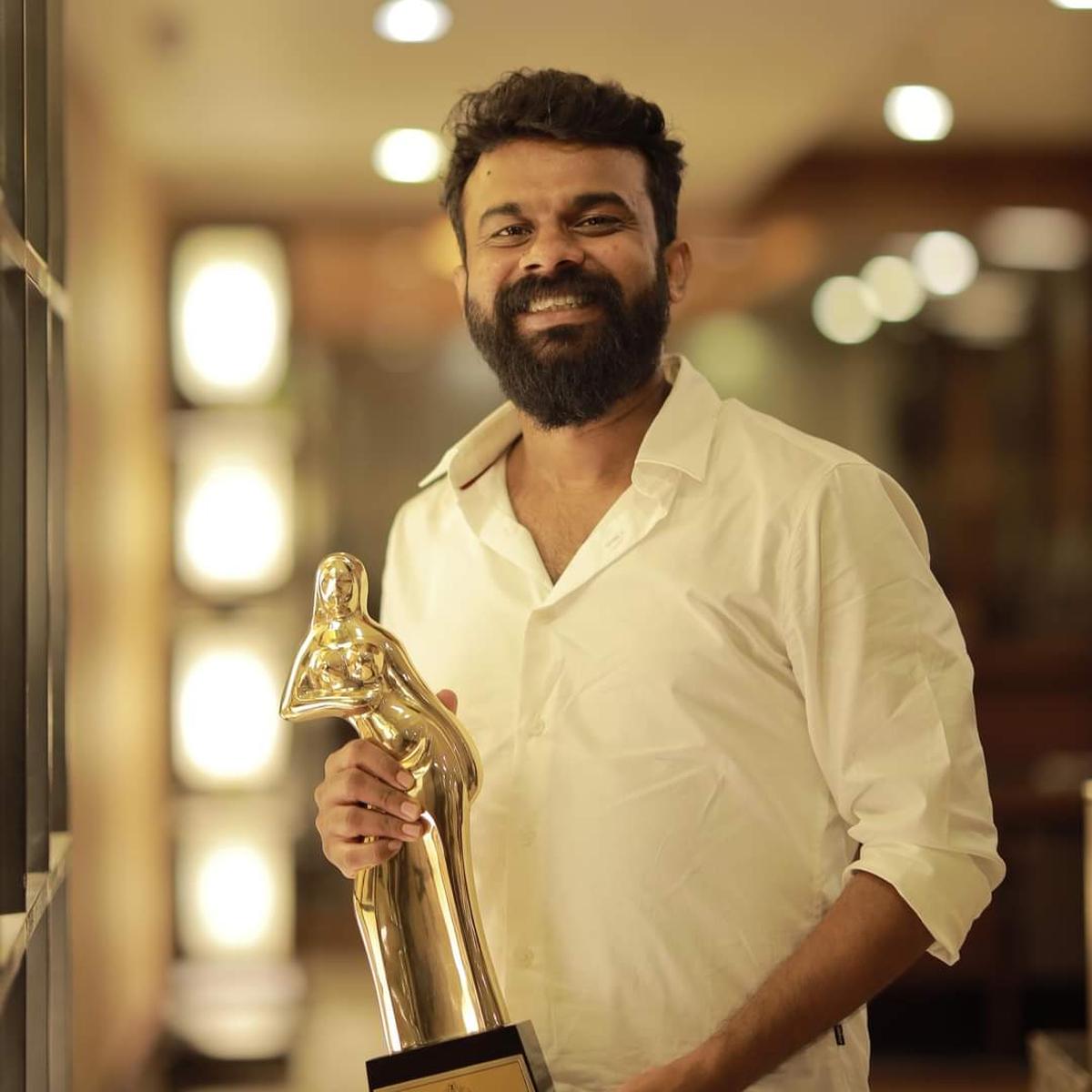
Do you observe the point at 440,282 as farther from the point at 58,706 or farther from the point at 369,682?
the point at 369,682

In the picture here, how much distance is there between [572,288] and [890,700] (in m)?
0.52

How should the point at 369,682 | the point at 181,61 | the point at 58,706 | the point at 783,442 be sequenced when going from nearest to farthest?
1. the point at 369,682
2. the point at 783,442
3. the point at 58,706
4. the point at 181,61

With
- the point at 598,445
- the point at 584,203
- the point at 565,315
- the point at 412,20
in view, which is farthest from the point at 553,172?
the point at 412,20

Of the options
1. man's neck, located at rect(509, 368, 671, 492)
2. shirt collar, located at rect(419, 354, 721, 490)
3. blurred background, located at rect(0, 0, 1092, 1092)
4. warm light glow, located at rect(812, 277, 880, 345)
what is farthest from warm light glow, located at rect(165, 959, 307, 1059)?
man's neck, located at rect(509, 368, 671, 492)

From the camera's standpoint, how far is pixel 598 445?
5.45 feet

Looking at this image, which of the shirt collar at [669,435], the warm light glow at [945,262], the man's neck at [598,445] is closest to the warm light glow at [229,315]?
the warm light glow at [945,262]

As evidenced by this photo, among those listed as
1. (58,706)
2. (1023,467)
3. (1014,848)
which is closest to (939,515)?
(1023,467)

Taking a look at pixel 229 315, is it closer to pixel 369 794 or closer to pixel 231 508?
pixel 231 508

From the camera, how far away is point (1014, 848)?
3703 millimetres

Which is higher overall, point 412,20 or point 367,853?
point 412,20

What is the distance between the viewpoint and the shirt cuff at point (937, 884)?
1.38 m

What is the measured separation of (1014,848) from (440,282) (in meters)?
1.97

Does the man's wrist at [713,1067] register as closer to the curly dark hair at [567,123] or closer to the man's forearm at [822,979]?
the man's forearm at [822,979]

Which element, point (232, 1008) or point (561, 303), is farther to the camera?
point (232, 1008)
